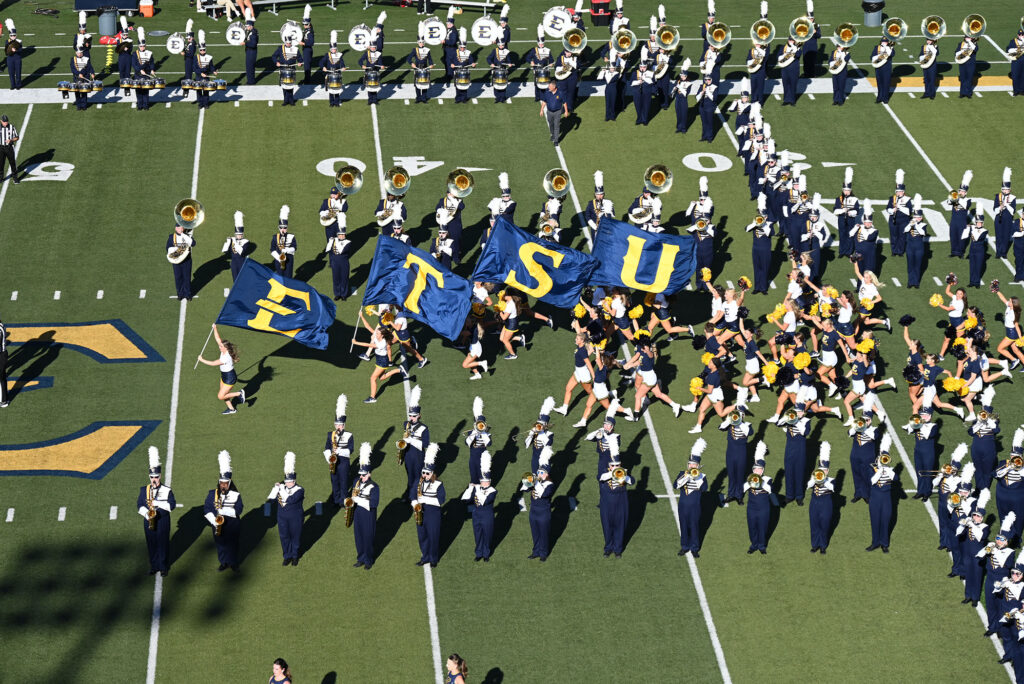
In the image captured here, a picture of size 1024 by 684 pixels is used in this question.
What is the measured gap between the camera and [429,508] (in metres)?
24.5

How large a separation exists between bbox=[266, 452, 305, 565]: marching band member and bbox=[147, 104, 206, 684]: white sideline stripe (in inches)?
71.7

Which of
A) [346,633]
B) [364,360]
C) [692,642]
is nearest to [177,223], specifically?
[364,360]


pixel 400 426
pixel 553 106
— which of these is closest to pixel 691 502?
pixel 400 426

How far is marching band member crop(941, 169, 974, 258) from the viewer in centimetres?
3253

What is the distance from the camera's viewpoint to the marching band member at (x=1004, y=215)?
32781 millimetres

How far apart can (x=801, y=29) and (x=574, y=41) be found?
17.6ft

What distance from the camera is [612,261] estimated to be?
29.4 m

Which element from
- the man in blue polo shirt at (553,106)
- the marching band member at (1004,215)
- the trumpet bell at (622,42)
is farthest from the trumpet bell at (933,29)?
the man in blue polo shirt at (553,106)

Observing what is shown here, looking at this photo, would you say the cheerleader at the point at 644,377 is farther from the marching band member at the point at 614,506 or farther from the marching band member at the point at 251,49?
the marching band member at the point at 251,49

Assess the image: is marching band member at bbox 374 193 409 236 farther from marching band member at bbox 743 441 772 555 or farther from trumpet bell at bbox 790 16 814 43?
trumpet bell at bbox 790 16 814 43

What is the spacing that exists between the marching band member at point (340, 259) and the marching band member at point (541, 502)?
8016 mm

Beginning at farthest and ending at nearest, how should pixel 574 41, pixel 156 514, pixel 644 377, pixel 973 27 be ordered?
pixel 973 27
pixel 574 41
pixel 644 377
pixel 156 514

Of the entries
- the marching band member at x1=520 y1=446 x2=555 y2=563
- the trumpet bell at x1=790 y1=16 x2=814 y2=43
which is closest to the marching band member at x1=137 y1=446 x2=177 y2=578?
the marching band member at x1=520 y1=446 x2=555 y2=563

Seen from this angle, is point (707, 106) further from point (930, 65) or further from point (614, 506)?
point (614, 506)
